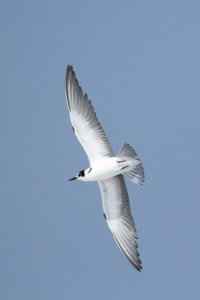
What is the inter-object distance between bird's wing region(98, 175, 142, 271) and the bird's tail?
36 centimetres

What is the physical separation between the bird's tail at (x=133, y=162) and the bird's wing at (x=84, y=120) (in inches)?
11.6

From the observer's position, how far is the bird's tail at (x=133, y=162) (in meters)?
10.2

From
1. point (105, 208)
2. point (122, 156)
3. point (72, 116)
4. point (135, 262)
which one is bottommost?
point (135, 262)

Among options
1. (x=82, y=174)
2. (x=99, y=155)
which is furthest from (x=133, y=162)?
(x=82, y=174)

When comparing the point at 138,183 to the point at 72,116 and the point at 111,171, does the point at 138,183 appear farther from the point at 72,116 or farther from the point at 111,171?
the point at 72,116

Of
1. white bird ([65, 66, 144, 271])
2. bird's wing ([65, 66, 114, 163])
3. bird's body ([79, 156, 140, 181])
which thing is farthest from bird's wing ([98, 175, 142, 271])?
bird's wing ([65, 66, 114, 163])

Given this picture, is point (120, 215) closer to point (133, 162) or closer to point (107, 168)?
point (107, 168)

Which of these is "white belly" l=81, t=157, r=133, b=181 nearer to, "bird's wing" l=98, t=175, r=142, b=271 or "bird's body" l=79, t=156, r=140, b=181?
"bird's body" l=79, t=156, r=140, b=181

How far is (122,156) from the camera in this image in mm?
10219

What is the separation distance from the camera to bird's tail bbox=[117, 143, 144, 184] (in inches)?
401

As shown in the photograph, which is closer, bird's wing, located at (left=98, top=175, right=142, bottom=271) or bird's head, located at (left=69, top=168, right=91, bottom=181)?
bird's head, located at (left=69, top=168, right=91, bottom=181)

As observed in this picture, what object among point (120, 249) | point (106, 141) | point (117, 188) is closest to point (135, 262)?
point (120, 249)

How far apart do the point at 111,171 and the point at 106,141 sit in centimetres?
43

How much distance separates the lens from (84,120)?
10328 mm
